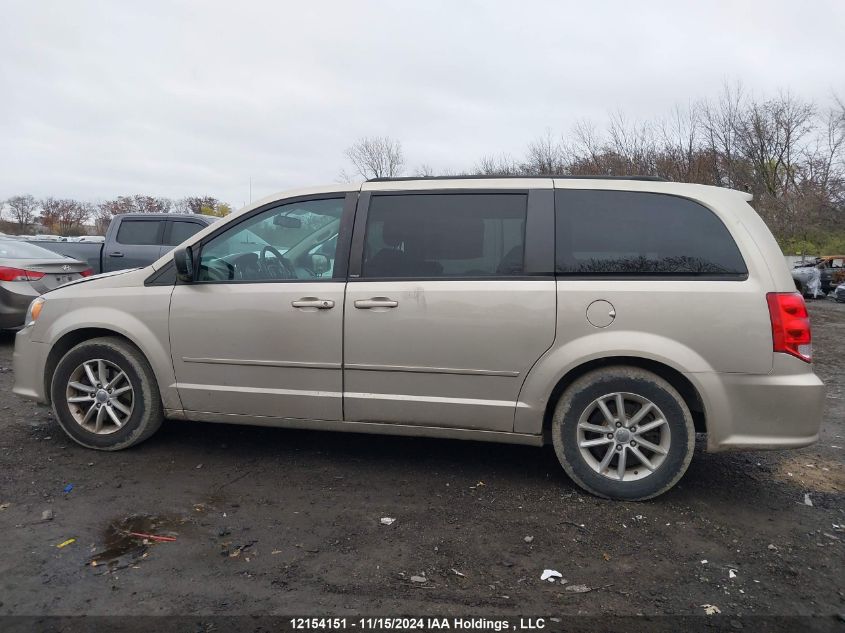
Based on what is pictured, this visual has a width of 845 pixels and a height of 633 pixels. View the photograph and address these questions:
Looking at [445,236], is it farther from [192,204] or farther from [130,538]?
[192,204]

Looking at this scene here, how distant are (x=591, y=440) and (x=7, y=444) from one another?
161 inches

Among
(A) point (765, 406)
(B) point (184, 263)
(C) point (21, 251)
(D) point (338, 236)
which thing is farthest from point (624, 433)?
(C) point (21, 251)

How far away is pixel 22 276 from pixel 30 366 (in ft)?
13.5

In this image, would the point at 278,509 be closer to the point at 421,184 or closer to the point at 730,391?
the point at 421,184

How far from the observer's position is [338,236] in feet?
13.0

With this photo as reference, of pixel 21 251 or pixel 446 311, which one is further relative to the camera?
pixel 21 251

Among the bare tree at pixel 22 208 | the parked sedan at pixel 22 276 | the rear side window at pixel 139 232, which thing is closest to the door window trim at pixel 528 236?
the parked sedan at pixel 22 276

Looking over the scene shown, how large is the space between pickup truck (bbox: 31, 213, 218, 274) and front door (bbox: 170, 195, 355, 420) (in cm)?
632

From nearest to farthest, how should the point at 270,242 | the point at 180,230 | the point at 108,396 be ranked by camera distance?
the point at 270,242 < the point at 108,396 < the point at 180,230

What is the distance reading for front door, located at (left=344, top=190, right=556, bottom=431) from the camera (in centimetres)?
360

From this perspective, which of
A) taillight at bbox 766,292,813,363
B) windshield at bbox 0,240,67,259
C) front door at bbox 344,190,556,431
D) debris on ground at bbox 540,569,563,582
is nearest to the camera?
debris on ground at bbox 540,569,563,582

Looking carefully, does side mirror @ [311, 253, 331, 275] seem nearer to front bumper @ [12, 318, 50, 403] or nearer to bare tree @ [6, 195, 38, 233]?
front bumper @ [12, 318, 50, 403]

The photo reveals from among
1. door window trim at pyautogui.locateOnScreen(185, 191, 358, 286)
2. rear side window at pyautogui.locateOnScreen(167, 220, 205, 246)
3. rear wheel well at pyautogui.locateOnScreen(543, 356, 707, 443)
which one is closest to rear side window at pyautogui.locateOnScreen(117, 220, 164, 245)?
rear side window at pyautogui.locateOnScreen(167, 220, 205, 246)

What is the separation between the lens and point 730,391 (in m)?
3.39
